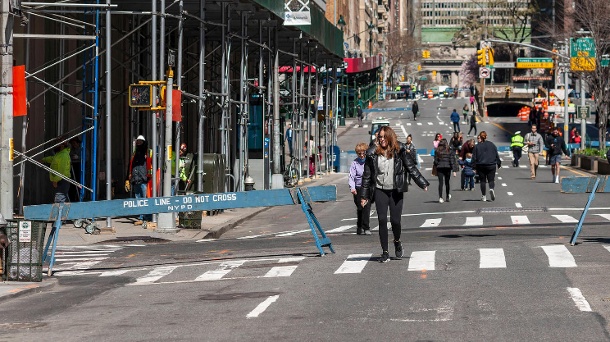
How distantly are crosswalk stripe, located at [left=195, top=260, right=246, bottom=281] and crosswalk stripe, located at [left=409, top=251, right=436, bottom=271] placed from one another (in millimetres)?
2492

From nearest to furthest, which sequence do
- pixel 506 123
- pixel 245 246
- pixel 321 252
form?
pixel 321 252
pixel 245 246
pixel 506 123

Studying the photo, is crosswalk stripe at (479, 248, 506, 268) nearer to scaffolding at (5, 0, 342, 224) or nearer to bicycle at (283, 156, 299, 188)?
scaffolding at (5, 0, 342, 224)

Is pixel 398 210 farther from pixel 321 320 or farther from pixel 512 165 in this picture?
pixel 512 165

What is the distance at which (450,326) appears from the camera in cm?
1068

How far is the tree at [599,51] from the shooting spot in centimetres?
6450

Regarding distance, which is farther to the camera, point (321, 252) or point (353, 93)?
point (353, 93)

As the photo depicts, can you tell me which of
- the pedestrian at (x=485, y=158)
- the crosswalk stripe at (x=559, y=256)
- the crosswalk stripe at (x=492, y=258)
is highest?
the pedestrian at (x=485, y=158)

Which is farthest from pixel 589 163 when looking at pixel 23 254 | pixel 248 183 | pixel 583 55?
pixel 23 254

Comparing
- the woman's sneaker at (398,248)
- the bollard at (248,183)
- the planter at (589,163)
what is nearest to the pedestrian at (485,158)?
the bollard at (248,183)

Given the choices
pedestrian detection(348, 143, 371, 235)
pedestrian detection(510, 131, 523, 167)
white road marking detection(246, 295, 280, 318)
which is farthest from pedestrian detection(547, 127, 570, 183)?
white road marking detection(246, 295, 280, 318)

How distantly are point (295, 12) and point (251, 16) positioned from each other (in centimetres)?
252

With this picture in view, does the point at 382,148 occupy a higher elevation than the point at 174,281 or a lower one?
higher

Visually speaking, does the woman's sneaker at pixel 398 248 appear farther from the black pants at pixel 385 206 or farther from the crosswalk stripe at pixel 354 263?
the crosswalk stripe at pixel 354 263

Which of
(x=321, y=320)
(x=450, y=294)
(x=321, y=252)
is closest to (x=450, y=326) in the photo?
(x=321, y=320)
